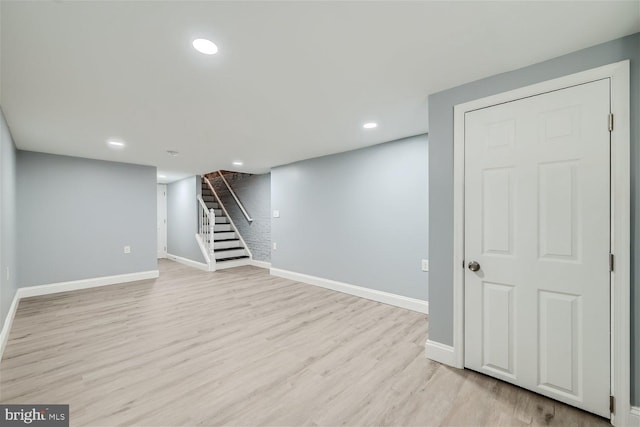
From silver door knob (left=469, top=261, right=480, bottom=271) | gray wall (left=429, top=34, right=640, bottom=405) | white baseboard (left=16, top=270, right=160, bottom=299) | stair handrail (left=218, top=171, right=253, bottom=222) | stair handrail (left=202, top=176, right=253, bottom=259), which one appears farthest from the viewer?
stair handrail (left=202, top=176, right=253, bottom=259)

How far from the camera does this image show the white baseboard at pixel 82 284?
4043 millimetres

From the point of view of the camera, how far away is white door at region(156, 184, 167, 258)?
25.0 feet

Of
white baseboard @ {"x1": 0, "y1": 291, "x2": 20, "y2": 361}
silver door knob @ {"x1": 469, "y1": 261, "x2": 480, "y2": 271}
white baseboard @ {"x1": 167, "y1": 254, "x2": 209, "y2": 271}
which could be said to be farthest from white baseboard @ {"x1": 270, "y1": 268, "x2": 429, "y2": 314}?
white baseboard @ {"x1": 0, "y1": 291, "x2": 20, "y2": 361}

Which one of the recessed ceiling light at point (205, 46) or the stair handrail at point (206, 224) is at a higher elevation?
the recessed ceiling light at point (205, 46)

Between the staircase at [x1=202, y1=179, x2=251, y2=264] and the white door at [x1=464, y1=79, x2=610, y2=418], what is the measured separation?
5.41 metres

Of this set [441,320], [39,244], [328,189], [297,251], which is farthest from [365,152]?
[39,244]

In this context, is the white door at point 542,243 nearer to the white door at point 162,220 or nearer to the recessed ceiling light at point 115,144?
the recessed ceiling light at point 115,144

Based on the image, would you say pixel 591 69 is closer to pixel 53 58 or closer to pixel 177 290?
pixel 53 58

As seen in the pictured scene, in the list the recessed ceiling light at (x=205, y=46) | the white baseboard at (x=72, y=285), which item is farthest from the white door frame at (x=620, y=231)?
the white baseboard at (x=72, y=285)

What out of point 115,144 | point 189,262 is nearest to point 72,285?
point 189,262

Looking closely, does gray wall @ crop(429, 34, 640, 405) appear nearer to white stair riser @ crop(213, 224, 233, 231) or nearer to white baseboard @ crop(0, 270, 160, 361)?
white baseboard @ crop(0, 270, 160, 361)

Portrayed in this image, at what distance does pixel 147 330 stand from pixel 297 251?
8.77ft

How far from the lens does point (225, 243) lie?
6.55 metres

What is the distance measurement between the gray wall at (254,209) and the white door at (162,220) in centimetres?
195
